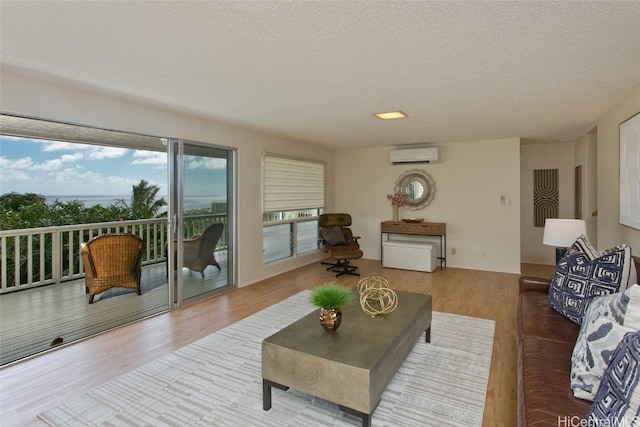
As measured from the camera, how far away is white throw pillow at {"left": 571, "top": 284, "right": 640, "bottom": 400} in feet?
4.61

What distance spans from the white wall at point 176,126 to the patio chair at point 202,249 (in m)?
0.36

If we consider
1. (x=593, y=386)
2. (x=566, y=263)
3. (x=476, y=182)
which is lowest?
(x=593, y=386)

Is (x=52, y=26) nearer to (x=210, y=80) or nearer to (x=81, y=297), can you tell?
(x=210, y=80)

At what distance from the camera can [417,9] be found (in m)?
1.67

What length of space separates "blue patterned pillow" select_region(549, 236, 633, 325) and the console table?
10.7ft

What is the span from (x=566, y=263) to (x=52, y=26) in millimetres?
3755

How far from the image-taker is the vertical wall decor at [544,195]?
616 cm

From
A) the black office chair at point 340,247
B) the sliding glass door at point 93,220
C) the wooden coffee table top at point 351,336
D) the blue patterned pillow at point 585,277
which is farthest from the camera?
the black office chair at point 340,247

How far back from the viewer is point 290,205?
5.75 metres

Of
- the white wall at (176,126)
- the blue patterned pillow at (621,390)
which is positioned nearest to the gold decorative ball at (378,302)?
the blue patterned pillow at (621,390)

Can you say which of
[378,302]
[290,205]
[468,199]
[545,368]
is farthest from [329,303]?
[468,199]

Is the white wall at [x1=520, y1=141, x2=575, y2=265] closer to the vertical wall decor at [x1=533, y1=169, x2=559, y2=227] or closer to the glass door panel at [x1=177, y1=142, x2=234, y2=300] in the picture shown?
the vertical wall decor at [x1=533, y1=169, x2=559, y2=227]

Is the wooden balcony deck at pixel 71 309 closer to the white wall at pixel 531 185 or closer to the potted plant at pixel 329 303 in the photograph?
the potted plant at pixel 329 303

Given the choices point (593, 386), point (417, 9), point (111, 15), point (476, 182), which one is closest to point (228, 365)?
point (593, 386)
